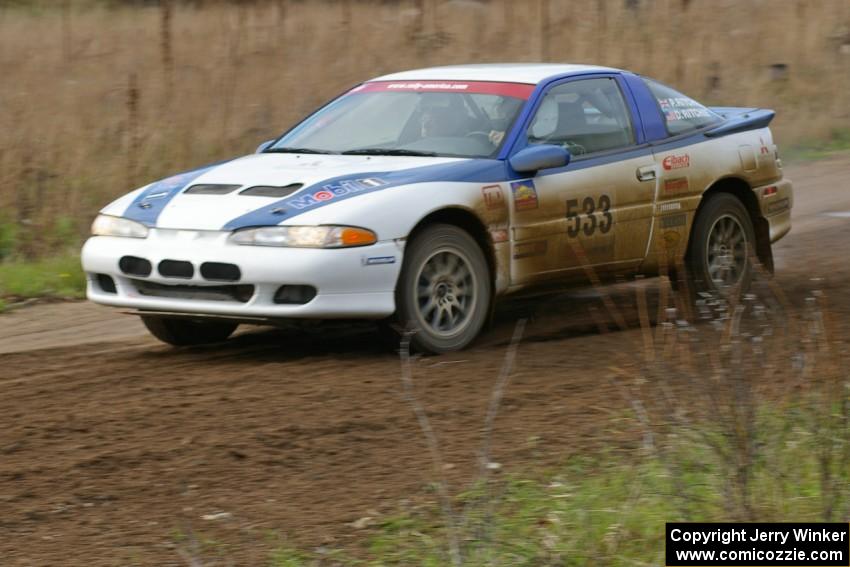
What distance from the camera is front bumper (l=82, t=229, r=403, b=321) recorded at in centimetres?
679

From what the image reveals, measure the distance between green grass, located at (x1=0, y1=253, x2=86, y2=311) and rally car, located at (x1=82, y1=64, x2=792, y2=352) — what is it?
203 cm

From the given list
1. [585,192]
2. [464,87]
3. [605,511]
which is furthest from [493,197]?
[605,511]

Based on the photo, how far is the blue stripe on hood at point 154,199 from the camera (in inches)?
284

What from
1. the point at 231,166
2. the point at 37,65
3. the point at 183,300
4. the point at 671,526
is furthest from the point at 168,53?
the point at 671,526

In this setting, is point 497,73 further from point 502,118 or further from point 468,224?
point 468,224

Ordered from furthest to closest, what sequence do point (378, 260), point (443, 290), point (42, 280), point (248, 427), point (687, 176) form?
point (42, 280) → point (687, 176) → point (443, 290) → point (378, 260) → point (248, 427)

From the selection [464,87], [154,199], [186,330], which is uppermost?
[464,87]

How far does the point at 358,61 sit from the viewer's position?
1518 centimetres

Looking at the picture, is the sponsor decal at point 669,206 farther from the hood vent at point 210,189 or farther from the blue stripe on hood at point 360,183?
the hood vent at point 210,189

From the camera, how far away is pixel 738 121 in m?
8.92

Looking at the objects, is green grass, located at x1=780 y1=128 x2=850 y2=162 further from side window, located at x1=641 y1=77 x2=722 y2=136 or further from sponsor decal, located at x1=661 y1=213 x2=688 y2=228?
sponsor decal, located at x1=661 y1=213 x2=688 y2=228

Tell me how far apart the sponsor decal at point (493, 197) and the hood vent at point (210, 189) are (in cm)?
127

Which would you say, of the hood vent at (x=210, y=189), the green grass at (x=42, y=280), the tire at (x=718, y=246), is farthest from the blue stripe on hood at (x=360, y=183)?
the green grass at (x=42, y=280)

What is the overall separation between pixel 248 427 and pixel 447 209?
1893 millimetres
